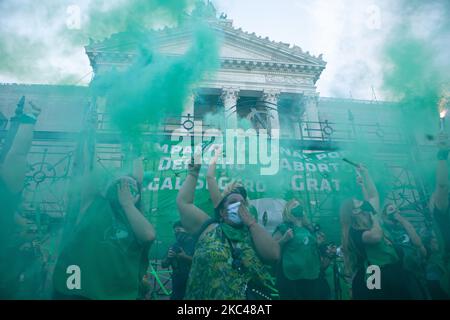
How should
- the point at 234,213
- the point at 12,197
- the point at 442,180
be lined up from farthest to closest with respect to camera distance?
the point at 442,180, the point at 12,197, the point at 234,213

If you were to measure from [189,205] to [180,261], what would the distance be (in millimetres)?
1200

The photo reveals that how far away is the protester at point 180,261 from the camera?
5.64 m

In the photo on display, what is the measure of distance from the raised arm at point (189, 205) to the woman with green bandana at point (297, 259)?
203cm

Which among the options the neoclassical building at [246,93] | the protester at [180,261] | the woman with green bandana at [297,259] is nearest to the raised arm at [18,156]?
the protester at [180,261]

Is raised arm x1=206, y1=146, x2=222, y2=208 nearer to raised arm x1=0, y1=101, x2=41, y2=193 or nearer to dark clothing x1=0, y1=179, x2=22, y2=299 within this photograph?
raised arm x1=0, y1=101, x2=41, y2=193

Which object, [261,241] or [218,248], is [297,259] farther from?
[218,248]

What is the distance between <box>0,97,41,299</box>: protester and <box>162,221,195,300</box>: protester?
3.28 metres

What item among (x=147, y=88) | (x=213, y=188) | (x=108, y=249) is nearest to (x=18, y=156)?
(x=108, y=249)

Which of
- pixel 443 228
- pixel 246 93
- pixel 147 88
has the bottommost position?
pixel 443 228

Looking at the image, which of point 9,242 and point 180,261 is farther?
point 9,242

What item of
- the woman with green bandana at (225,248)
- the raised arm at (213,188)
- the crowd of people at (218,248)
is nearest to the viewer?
the woman with green bandana at (225,248)

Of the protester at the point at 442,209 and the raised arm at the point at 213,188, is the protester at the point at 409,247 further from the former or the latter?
the raised arm at the point at 213,188

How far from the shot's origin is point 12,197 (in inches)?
241

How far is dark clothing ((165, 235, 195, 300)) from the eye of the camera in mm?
5605
